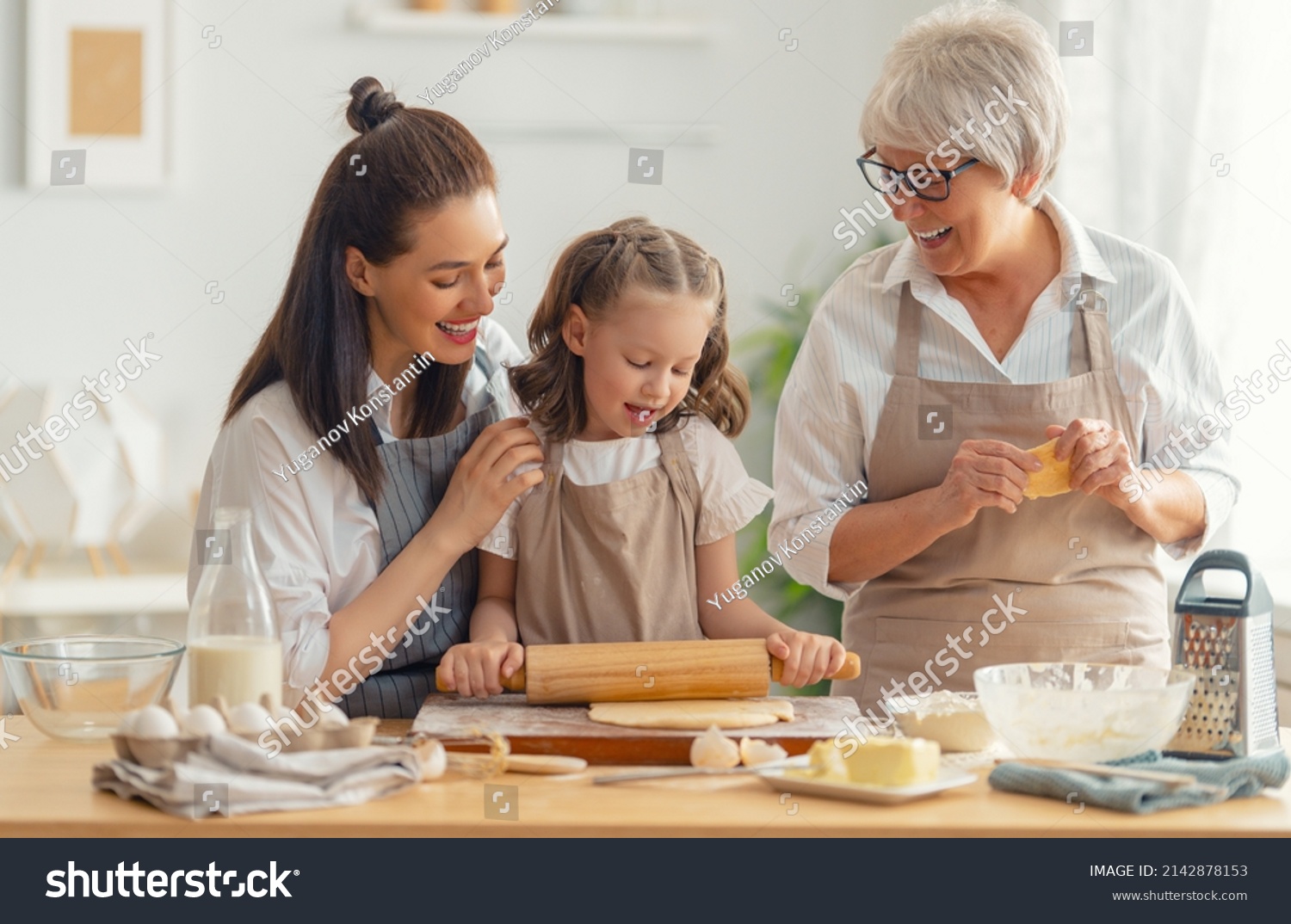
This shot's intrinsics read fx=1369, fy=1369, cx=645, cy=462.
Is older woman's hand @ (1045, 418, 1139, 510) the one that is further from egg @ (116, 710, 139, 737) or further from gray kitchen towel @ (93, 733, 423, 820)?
egg @ (116, 710, 139, 737)

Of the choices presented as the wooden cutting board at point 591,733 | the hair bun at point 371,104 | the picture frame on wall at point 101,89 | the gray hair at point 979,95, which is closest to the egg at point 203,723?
the wooden cutting board at point 591,733

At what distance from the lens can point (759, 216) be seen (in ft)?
13.5

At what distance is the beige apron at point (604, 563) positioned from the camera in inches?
69.1

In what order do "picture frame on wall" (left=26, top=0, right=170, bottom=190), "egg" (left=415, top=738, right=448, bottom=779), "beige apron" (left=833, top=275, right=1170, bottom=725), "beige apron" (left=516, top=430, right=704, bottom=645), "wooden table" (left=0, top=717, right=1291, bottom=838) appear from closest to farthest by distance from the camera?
"wooden table" (left=0, top=717, right=1291, bottom=838)
"egg" (left=415, top=738, right=448, bottom=779)
"beige apron" (left=516, top=430, right=704, bottom=645)
"beige apron" (left=833, top=275, right=1170, bottom=725)
"picture frame on wall" (left=26, top=0, right=170, bottom=190)

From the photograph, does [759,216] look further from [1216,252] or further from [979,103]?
[979,103]

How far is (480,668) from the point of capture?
1515 millimetres

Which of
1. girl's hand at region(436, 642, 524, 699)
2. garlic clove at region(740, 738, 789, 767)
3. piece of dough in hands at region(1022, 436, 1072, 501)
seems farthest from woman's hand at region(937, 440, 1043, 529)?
girl's hand at region(436, 642, 524, 699)

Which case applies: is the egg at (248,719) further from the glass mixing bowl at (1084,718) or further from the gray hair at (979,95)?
the gray hair at (979,95)

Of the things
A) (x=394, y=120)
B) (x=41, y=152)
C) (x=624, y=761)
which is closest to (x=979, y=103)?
(x=394, y=120)

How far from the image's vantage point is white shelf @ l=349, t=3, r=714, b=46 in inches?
148

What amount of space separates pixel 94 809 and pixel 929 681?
110cm

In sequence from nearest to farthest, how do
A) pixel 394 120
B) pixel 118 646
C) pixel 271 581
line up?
pixel 118 646, pixel 271 581, pixel 394 120

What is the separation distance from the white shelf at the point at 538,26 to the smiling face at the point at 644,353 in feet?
7.63

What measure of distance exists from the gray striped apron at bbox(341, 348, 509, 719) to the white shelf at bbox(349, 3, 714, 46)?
2296 millimetres
